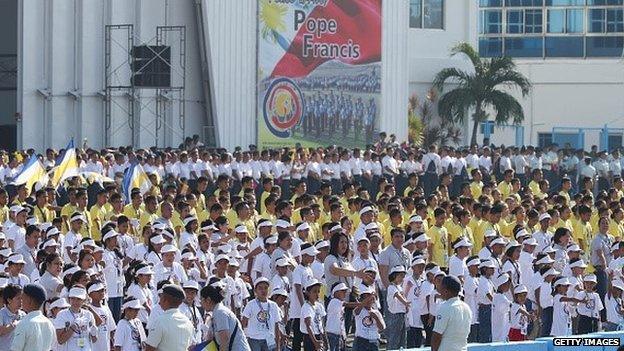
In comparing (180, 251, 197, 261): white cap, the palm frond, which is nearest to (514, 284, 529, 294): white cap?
(180, 251, 197, 261): white cap

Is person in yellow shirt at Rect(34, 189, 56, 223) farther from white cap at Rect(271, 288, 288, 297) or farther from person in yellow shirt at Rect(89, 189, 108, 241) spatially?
white cap at Rect(271, 288, 288, 297)

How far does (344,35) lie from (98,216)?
20776mm

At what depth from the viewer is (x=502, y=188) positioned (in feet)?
106

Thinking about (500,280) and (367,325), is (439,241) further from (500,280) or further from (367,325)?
(367,325)

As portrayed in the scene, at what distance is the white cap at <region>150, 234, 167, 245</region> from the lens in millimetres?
19547

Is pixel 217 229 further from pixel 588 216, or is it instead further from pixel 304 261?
pixel 588 216

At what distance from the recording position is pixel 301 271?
19219 millimetres

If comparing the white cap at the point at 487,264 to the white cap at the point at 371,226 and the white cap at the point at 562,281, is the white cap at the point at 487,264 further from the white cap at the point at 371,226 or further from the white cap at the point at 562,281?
the white cap at the point at 371,226

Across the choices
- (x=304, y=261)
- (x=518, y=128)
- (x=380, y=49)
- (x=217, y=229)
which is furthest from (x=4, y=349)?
(x=518, y=128)

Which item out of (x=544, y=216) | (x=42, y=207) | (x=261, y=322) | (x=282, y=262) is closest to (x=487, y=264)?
(x=282, y=262)

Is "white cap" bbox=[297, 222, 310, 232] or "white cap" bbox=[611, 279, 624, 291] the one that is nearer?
"white cap" bbox=[611, 279, 624, 291]

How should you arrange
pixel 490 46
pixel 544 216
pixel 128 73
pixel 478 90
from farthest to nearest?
pixel 490 46, pixel 478 90, pixel 128 73, pixel 544 216

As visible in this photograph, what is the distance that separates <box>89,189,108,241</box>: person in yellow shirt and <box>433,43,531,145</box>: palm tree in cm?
2751

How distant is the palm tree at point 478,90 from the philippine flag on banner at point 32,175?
76.9 feet
